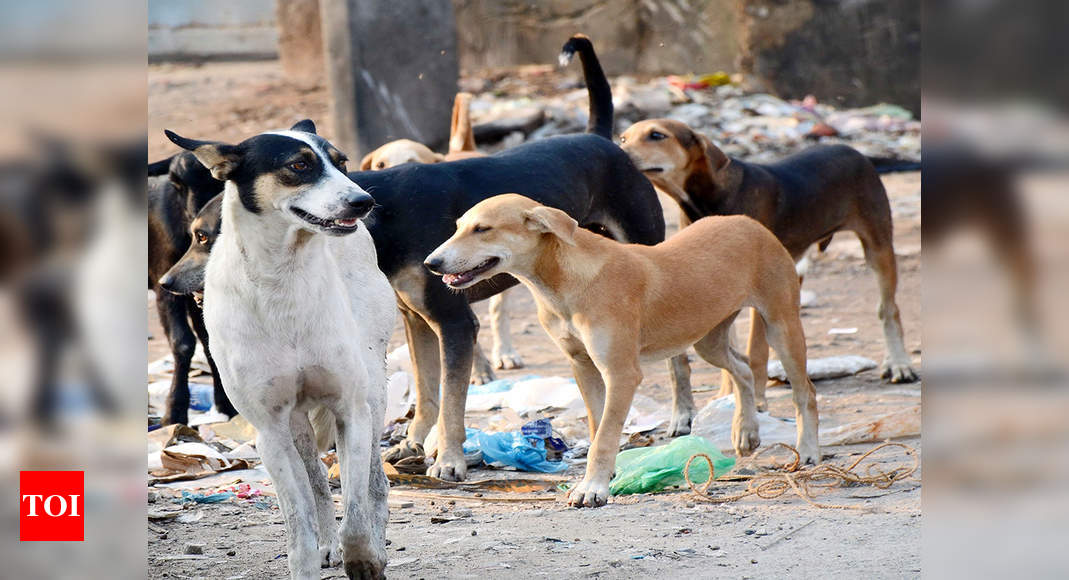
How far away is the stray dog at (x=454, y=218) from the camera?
5402 mm

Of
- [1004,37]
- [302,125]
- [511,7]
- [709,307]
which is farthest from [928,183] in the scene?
[511,7]

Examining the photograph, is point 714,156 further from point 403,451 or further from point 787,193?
point 403,451

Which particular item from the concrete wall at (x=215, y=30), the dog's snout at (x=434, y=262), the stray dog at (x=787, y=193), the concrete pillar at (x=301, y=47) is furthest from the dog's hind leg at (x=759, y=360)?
the concrete wall at (x=215, y=30)

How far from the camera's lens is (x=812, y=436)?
17.5 feet

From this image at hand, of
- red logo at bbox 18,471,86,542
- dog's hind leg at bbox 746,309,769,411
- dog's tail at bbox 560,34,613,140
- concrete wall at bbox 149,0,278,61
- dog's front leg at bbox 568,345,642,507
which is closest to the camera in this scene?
red logo at bbox 18,471,86,542

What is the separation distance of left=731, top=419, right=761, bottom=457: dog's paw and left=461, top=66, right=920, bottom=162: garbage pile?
826cm

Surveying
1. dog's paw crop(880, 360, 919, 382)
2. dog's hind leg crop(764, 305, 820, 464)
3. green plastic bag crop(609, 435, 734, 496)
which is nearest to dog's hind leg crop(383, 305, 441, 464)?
green plastic bag crop(609, 435, 734, 496)

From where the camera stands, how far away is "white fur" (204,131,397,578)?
3.42 m

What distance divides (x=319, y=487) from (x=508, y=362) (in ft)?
13.4

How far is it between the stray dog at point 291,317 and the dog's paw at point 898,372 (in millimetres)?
4203

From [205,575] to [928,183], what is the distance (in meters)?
3.26

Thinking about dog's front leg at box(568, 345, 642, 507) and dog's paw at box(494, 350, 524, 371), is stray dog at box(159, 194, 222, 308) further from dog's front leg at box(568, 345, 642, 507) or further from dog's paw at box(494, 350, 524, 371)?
dog's paw at box(494, 350, 524, 371)

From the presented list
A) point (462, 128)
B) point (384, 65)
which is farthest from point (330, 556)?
point (384, 65)

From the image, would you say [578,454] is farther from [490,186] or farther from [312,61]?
[312,61]
